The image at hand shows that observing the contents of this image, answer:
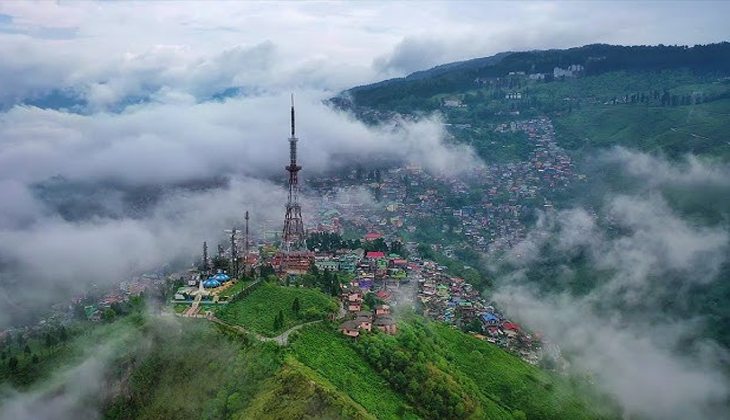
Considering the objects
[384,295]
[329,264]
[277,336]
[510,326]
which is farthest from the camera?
[329,264]

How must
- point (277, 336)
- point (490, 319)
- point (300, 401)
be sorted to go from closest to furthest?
point (300, 401) → point (277, 336) → point (490, 319)

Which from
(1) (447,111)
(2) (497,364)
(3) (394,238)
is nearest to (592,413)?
(2) (497,364)

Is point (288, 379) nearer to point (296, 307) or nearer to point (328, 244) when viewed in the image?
point (296, 307)

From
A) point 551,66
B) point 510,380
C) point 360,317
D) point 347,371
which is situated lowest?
point 510,380

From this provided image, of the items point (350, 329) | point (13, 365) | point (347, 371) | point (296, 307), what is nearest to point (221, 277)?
point (296, 307)

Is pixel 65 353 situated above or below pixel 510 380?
above

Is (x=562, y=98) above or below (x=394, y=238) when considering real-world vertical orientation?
above

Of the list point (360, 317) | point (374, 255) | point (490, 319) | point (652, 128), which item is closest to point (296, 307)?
point (360, 317)

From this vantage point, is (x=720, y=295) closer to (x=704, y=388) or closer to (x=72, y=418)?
(x=704, y=388)

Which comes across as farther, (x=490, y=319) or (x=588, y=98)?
(x=588, y=98)
